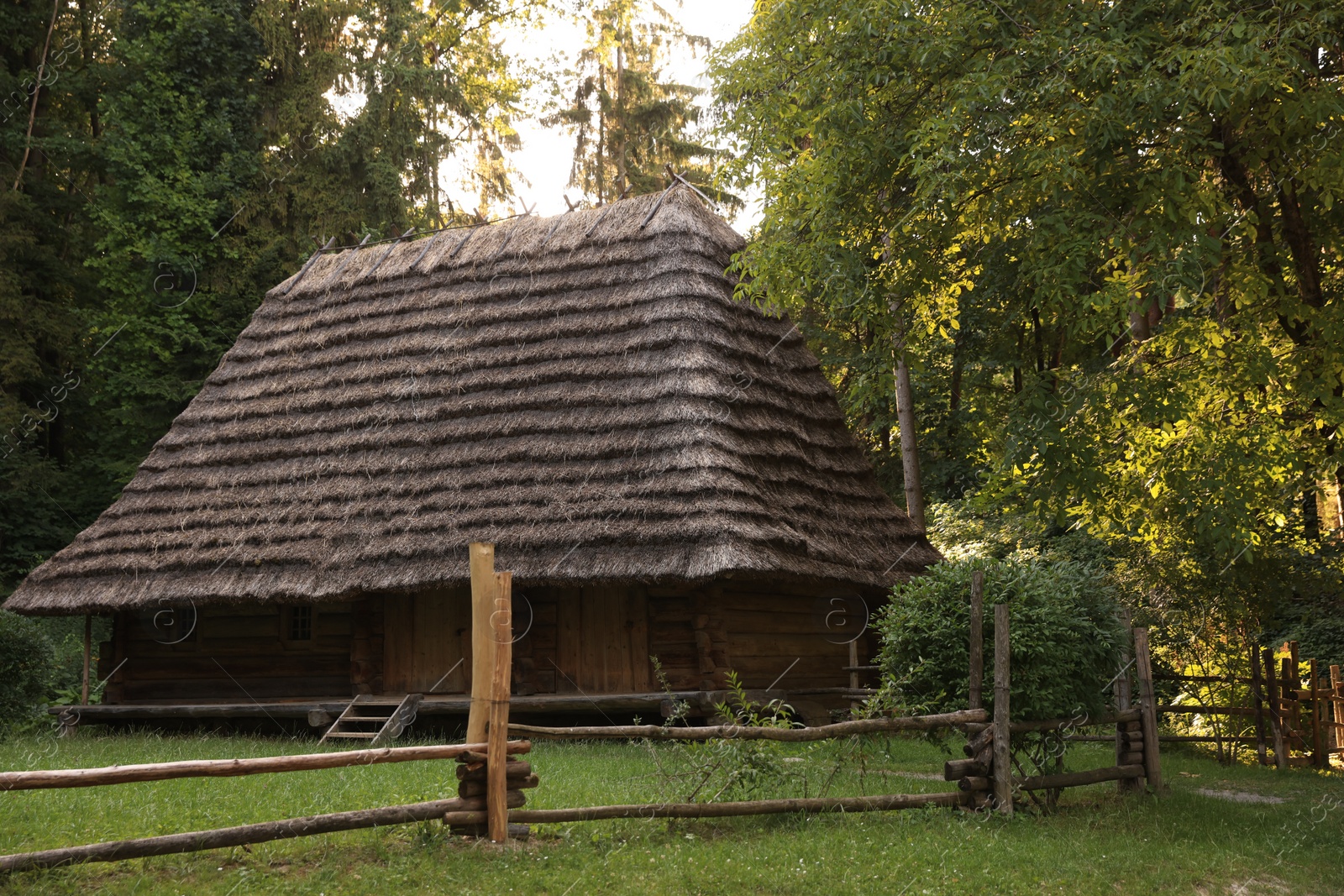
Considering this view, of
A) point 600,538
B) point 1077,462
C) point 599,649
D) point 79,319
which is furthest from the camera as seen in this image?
point 79,319

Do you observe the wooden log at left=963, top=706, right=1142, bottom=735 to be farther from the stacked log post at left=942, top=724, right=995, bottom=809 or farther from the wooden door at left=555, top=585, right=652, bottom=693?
the wooden door at left=555, top=585, right=652, bottom=693

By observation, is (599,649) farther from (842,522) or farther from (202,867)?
(202,867)

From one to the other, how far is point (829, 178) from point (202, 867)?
341 inches

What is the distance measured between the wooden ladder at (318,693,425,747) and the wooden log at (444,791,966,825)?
6357 millimetres

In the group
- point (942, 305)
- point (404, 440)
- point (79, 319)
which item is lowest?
point (404, 440)

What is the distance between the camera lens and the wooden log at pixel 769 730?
7.94 meters

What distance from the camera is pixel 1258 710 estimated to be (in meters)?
13.5

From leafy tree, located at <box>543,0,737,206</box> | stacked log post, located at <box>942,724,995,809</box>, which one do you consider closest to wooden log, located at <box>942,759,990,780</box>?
stacked log post, located at <box>942,724,995,809</box>

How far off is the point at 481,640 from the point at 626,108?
A: 25.8m

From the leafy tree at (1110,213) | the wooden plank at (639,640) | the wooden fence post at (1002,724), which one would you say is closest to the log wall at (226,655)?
the wooden plank at (639,640)

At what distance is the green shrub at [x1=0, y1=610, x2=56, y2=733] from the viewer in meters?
13.8

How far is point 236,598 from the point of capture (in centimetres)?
1442

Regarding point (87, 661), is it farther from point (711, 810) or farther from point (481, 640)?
point (711, 810)

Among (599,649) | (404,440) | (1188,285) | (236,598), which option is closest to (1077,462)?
(1188,285)
